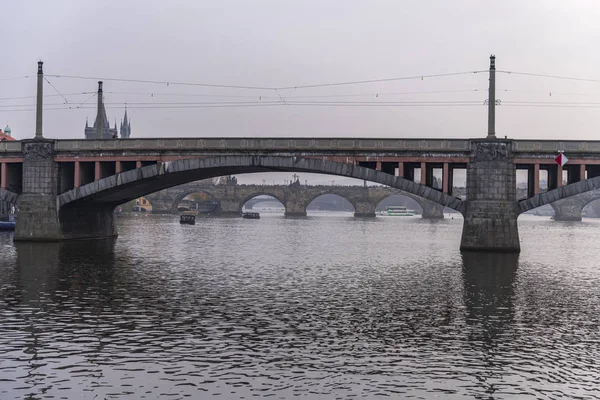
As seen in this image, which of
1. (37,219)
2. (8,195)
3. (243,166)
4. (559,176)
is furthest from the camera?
(8,195)

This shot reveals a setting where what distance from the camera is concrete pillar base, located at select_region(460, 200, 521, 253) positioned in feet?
202

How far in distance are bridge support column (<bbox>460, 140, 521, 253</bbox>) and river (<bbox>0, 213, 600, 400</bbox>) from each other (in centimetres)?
946

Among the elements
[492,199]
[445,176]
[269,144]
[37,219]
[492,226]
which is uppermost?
[269,144]

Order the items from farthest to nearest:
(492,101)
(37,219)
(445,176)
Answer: (37,219)
(445,176)
(492,101)

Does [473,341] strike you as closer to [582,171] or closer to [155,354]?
[155,354]

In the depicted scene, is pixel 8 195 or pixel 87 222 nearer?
pixel 8 195

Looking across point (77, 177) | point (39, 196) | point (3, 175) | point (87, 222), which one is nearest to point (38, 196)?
point (39, 196)

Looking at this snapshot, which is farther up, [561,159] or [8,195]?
[561,159]

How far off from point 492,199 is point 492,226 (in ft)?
7.70

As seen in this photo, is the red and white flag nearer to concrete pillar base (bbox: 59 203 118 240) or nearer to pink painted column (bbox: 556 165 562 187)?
pink painted column (bbox: 556 165 562 187)

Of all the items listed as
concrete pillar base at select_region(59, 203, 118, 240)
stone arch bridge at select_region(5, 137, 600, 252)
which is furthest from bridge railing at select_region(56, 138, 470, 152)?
concrete pillar base at select_region(59, 203, 118, 240)

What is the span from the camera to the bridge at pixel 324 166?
62.0 m

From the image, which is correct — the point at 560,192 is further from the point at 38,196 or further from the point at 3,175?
the point at 3,175

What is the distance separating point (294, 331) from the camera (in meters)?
26.6
